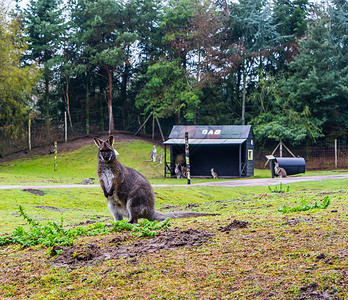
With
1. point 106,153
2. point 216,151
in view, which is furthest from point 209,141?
point 106,153

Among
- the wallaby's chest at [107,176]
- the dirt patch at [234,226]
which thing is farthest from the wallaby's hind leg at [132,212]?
the dirt patch at [234,226]

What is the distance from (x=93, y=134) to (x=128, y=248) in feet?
142

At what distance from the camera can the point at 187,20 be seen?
4797cm

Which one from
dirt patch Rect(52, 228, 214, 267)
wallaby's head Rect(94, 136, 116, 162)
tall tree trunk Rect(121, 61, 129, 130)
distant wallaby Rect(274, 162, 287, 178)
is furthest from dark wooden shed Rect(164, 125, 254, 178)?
dirt patch Rect(52, 228, 214, 267)

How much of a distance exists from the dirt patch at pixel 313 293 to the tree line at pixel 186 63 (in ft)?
127

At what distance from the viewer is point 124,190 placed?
23.7 feet

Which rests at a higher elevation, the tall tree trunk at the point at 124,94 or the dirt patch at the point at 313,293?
the tall tree trunk at the point at 124,94

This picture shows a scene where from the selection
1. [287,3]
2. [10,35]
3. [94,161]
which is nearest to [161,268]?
[94,161]

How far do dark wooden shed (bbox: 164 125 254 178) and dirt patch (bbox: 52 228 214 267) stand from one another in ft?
87.8

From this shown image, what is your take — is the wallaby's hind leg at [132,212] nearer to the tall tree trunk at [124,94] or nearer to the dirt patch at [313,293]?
the dirt patch at [313,293]

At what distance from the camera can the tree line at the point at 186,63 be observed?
1735 inches

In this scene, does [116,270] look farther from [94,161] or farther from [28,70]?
[28,70]

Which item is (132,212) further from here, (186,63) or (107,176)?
(186,63)

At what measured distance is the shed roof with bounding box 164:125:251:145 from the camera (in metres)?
32.2
